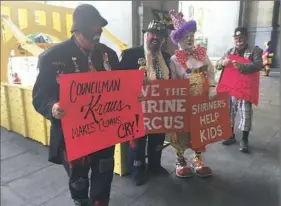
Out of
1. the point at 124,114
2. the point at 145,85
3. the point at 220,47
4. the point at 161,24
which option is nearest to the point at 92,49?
the point at 124,114

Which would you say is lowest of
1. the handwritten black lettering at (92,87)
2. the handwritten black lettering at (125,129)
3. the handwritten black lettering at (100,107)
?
the handwritten black lettering at (125,129)

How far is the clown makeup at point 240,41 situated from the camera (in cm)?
217

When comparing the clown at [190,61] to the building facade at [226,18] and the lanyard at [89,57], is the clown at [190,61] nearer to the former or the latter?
the building facade at [226,18]

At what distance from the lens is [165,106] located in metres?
2.12

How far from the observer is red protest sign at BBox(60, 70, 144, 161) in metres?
1.44

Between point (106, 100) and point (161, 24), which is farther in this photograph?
point (161, 24)

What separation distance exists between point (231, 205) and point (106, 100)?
127cm

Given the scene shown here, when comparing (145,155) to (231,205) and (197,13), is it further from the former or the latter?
(197,13)

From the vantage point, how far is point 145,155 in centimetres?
246

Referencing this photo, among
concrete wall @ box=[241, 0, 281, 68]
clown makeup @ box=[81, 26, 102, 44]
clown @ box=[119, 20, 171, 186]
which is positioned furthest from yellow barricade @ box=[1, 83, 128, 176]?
concrete wall @ box=[241, 0, 281, 68]

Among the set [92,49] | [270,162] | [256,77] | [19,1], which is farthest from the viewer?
[19,1]

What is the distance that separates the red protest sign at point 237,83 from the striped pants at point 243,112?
14cm

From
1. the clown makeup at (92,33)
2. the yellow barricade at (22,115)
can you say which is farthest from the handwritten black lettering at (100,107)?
the yellow barricade at (22,115)

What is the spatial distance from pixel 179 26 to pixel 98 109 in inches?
39.8
